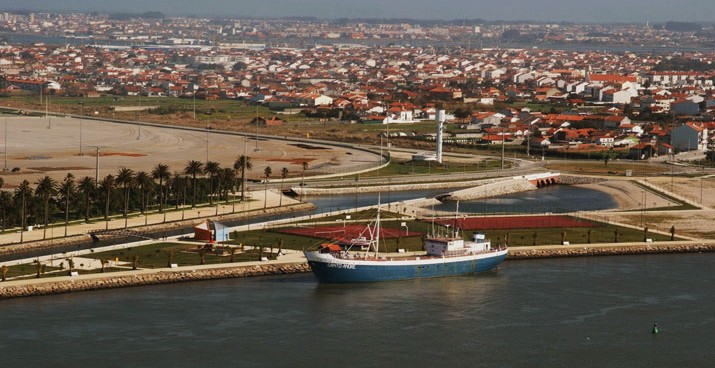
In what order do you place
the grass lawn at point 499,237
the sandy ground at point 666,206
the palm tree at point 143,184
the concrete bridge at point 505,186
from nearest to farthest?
1. the grass lawn at point 499,237
2. the palm tree at point 143,184
3. the sandy ground at point 666,206
4. the concrete bridge at point 505,186

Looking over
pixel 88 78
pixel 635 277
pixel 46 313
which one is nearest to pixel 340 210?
pixel 635 277

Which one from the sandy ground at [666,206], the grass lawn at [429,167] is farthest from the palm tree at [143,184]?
the grass lawn at [429,167]

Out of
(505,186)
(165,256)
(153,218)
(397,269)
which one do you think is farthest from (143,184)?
(505,186)

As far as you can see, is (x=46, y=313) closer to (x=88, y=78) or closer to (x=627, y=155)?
(x=627, y=155)

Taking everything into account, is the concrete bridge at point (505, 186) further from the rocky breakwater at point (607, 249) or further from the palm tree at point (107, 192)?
the palm tree at point (107, 192)

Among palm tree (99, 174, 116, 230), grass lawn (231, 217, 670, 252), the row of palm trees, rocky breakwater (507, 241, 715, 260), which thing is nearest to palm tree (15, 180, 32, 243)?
the row of palm trees
